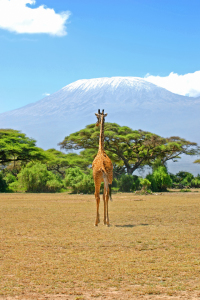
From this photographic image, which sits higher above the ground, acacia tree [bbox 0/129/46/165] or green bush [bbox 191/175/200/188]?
acacia tree [bbox 0/129/46/165]

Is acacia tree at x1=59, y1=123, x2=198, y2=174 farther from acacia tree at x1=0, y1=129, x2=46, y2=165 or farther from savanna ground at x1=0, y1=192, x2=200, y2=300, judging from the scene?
savanna ground at x1=0, y1=192, x2=200, y2=300

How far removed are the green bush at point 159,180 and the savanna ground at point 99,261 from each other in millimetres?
24103

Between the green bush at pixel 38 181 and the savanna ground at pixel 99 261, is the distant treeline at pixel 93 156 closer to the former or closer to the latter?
the green bush at pixel 38 181

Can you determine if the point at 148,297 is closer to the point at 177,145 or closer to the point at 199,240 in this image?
the point at 199,240

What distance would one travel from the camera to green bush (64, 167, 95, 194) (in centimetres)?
3222

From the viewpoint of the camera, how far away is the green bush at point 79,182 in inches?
1268

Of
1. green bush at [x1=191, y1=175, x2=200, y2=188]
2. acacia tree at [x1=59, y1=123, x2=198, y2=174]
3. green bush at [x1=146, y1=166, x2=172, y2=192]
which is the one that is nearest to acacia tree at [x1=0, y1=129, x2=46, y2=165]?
acacia tree at [x1=59, y1=123, x2=198, y2=174]

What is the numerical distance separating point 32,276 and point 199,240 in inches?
181

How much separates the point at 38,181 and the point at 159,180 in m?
11.7

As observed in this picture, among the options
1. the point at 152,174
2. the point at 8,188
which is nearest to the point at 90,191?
the point at 152,174

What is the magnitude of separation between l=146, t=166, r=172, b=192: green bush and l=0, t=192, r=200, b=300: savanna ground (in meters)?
24.1

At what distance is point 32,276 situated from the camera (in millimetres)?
6043

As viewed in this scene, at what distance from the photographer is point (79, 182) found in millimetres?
32406

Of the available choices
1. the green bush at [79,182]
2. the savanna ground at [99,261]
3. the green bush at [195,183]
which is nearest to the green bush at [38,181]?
the green bush at [79,182]
